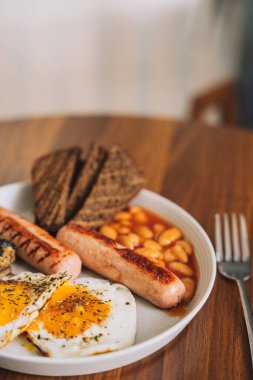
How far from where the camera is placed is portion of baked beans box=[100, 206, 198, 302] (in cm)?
172

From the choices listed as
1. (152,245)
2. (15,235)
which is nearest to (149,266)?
(152,245)

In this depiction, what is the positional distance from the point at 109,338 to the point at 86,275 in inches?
15.2

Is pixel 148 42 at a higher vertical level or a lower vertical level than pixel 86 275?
higher

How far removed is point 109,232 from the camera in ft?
6.25

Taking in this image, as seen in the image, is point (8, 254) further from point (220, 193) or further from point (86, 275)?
point (220, 193)

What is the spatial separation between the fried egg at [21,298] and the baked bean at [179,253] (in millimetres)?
450

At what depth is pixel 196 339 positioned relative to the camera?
148 centimetres

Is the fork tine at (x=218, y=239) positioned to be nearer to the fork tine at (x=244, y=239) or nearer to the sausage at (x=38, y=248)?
the fork tine at (x=244, y=239)

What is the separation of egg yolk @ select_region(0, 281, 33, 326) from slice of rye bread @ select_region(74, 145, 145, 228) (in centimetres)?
47

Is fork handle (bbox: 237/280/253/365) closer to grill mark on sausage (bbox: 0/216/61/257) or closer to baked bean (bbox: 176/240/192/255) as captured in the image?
baked bean (bbox: 176/240/192/255)

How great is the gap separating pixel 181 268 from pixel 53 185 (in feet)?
2.09

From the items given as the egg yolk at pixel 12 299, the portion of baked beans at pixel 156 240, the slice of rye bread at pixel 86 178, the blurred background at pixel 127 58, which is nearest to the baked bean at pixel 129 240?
the portion of baked beans at pixel 156 240

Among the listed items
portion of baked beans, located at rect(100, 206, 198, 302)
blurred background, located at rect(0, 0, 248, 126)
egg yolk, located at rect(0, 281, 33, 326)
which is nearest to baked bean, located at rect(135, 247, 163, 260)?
portion of baked beans, located at rect(100, 206, 198, 302)

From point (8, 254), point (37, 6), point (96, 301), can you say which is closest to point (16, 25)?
point (37, 6)
